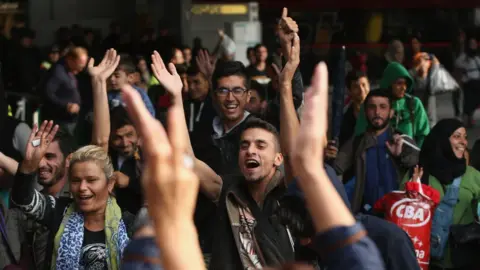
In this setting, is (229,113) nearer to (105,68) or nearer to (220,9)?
(105,68)

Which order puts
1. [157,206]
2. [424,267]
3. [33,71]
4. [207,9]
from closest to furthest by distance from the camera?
[157,206] < [424,267] < [33,71] < [207,9]

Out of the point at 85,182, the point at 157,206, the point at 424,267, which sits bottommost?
the point at 424,267

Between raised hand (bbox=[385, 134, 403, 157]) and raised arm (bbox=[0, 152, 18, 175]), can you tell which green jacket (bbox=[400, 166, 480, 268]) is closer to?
raised hand (bbox=[385, 134, 403, 157])

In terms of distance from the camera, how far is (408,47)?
19.0 m

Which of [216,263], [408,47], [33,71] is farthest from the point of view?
[408,47]

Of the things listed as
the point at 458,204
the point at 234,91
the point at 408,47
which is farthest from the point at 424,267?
the point at 408,47

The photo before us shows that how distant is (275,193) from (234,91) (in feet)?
5.64

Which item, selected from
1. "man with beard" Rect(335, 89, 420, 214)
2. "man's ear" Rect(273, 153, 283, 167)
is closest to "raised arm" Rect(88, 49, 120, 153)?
"man's ear" Rect(273, 153, 283, 167)

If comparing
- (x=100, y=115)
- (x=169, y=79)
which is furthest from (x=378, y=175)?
(x=169, y=79)

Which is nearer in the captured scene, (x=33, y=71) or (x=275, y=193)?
(x=275, y=193)

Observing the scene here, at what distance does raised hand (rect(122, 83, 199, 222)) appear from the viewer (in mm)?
2020

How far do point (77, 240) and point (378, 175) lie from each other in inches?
118

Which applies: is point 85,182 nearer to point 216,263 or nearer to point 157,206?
point 216,263

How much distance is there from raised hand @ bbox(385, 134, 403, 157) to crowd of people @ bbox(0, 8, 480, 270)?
25 millimetres
